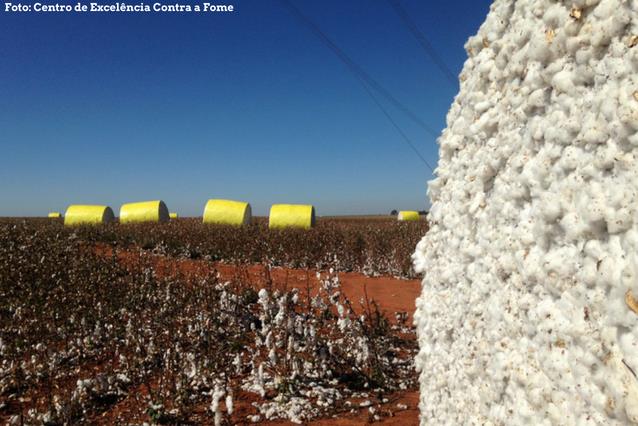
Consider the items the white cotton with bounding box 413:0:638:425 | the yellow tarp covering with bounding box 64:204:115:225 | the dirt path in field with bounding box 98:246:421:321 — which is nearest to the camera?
the white cotton with bounding box 413:0:638:425

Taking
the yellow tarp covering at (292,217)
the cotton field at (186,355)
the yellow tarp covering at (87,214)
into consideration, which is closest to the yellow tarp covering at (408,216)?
the yellow tarp covering at (292,217)

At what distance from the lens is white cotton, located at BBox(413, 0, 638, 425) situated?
2.44 feet

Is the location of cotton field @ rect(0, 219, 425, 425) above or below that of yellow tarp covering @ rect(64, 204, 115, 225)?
below

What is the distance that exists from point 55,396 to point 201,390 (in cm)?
115

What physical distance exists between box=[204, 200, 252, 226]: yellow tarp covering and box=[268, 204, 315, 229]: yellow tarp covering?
105 cm

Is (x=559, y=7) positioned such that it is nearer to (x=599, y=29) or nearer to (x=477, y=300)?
(x=599, y=29)

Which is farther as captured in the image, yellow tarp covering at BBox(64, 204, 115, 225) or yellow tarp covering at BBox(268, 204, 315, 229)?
yellow tarp covering at BBox(64, 204, 115, 225)

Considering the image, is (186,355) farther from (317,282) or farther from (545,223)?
(317,282)

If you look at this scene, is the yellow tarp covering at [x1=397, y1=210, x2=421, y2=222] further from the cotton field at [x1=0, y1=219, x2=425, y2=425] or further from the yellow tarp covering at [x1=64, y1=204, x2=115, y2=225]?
the cotton field at [x1=0, y1=219, x2=425, y2=425]

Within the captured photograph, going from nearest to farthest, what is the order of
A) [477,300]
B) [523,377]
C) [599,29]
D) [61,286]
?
1. [599,29]
2. [523,377]
3. [477,300]
4. [61,286]

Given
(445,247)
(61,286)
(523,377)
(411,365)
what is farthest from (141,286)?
(523,377)

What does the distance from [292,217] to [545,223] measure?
54.3 ft

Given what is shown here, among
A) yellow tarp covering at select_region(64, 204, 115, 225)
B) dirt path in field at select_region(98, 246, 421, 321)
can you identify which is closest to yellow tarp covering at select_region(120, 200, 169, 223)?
yellow tarp covering at select_region(64, 204, 115, 225)

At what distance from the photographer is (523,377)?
947 mm
